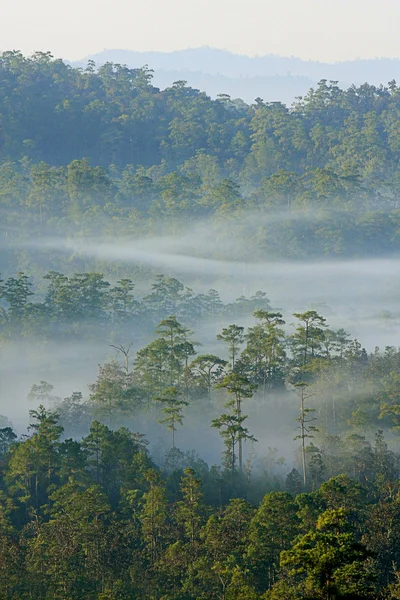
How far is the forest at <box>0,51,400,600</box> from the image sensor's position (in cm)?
2553

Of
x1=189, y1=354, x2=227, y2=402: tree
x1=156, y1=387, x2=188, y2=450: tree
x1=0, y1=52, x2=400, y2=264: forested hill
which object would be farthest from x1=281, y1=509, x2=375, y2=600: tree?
x1=0, y1=52, x2=400, y2=264: forested hill

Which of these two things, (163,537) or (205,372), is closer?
(163,537)

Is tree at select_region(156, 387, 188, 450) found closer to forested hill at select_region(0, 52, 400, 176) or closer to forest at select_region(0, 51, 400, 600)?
forest at select_region(0, 51, 400, 600)

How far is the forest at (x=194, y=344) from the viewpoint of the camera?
25.5 m

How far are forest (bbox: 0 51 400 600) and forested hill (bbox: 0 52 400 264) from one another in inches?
7.8

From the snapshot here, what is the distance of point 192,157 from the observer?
300 ft

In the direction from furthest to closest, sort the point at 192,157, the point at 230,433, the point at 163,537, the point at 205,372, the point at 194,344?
the point at 192,157, the point at 194,344, the point at 205,372, the point at 230,433, the point at 163,537

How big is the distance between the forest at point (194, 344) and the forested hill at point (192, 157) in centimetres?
20

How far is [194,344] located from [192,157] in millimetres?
47755

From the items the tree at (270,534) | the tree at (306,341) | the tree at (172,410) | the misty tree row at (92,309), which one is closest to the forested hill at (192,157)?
the misty tree row at (92,309)

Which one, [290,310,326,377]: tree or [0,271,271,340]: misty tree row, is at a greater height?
[0,271,271,340]: misty tree row

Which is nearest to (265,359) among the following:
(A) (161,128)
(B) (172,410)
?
(B) (172,410)

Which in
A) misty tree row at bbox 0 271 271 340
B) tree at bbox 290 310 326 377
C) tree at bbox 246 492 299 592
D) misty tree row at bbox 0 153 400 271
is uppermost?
misty tree row at bbox 0 153 400 271

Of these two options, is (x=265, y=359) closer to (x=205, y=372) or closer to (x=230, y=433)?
(x=205, y=372)
